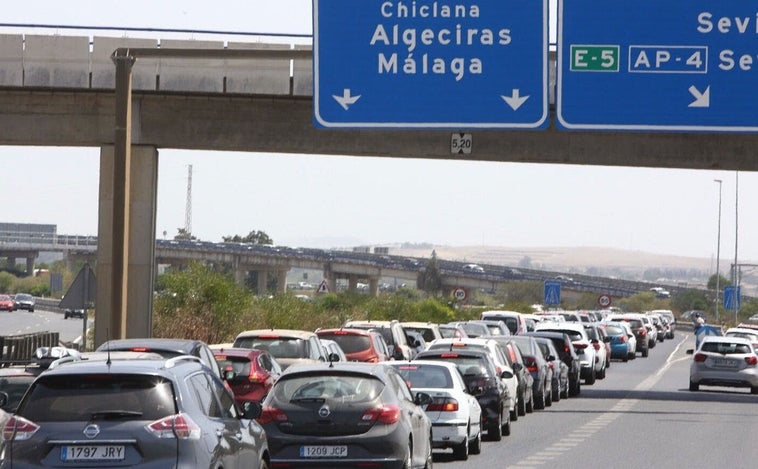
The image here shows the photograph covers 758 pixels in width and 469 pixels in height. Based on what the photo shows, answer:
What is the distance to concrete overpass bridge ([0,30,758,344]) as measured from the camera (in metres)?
33.6

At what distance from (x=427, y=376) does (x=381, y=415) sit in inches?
200

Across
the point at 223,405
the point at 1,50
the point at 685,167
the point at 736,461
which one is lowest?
the point at 736,461

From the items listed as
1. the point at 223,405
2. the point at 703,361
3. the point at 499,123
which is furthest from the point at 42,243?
the point at 223,405

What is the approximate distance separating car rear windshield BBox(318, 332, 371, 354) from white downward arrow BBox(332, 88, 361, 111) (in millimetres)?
6867

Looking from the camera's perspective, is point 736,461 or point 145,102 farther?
point 145,102

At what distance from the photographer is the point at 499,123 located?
27.0 metres

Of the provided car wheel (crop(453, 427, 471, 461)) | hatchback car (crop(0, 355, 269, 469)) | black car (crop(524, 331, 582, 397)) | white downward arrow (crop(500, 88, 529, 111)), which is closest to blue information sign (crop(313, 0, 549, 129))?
white downward arrow (crop(500, 88, 529, 111))

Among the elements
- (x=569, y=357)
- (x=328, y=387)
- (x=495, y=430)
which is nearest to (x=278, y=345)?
(x=495, y=430)

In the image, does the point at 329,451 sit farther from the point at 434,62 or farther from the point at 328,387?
the point at 434,62

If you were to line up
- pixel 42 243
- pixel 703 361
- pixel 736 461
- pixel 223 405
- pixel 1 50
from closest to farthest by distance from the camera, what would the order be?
pixel 223 405
pixel 736 461
pixel 1 50
pixel 703 361
pixel 42 243

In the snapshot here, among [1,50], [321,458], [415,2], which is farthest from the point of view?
[1,50]

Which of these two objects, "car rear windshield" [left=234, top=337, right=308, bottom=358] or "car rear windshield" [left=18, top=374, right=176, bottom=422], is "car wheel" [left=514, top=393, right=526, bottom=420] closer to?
"car rear windshield" [left=234, top=337, right=308, bottom=358]

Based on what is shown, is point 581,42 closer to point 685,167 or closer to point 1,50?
point 685,167

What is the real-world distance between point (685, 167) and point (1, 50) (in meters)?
14.8
